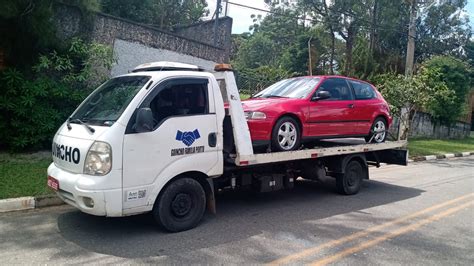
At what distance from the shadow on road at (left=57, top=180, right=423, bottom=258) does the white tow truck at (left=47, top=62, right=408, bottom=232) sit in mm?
309

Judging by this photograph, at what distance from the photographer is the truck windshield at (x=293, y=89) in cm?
741

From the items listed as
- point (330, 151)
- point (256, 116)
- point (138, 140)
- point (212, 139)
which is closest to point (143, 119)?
point (138, 140)

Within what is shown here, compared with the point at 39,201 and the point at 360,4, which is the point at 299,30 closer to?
the point at 360,4

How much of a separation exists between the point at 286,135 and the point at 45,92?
5.38 meters

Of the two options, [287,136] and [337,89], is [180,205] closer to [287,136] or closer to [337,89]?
[287,136]

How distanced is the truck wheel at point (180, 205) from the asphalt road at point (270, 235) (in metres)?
0.14

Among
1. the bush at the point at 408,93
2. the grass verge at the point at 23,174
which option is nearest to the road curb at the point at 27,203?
the grass verge at the point at 23,174

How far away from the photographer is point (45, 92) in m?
8.90

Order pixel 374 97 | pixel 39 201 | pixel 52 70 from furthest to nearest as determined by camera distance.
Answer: pixel 52 70 → pixel 374 97 → pixel 39 201

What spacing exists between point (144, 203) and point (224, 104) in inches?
72.6

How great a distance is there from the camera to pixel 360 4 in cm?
2912

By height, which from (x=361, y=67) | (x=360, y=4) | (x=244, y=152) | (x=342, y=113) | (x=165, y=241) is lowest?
(x=165, y=241)

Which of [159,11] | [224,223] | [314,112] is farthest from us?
[159,11]

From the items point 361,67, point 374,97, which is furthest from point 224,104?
point 361,67
